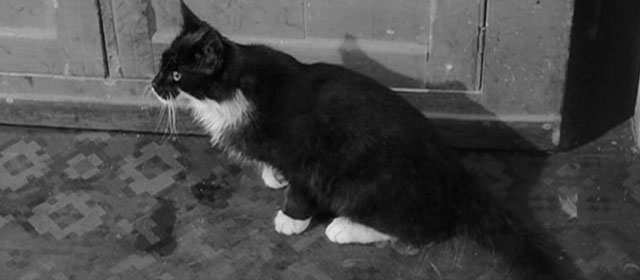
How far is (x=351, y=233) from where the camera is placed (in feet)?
9.08

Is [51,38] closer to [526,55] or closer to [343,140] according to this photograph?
[343,140]

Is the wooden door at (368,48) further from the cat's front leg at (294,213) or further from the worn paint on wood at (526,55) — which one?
the cat's front leg at (294,213)

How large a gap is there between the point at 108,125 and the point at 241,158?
0.59m

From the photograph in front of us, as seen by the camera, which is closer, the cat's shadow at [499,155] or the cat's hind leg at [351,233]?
the cat's hind leg at [351,233]

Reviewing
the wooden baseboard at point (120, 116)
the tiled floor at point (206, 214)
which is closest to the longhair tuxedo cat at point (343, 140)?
the tiled floor at point (206, 214)

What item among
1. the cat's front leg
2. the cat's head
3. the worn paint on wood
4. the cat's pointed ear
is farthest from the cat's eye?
the worn paint on wood

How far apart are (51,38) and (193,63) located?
2.34ft

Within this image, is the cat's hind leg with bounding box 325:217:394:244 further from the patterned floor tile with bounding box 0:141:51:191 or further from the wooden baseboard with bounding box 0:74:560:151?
the patterned floor tile with bounding box 0:141:51:191

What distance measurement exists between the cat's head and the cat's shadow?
0.52 metres

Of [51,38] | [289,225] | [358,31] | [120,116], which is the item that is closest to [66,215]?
[120,116]

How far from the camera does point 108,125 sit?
321cm

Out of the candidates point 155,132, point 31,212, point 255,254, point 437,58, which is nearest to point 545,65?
point 437,58

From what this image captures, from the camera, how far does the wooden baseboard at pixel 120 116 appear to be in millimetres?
3020

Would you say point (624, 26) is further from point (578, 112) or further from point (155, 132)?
point (155, 132)
